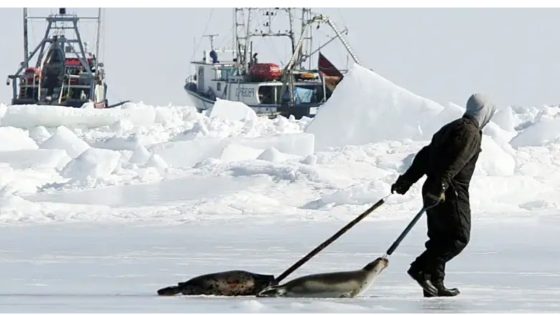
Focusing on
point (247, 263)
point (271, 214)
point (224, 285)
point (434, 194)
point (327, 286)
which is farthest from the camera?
point (271, 214)

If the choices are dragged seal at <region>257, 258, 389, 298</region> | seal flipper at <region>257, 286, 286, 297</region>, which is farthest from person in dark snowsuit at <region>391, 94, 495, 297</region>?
seal flipper at <region>257, 286, 286, 297</region>

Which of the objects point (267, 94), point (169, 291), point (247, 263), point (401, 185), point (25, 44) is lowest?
point (267, 94)

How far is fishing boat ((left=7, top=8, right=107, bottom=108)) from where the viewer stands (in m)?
52.8

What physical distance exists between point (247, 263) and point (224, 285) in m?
1.72

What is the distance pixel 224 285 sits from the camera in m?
6.62

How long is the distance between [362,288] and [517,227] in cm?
470

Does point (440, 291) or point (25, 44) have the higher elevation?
point (440, 291)

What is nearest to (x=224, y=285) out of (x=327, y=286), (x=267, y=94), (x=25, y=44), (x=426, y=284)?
(x=327, y=286)

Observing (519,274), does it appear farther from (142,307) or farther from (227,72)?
(227,72)

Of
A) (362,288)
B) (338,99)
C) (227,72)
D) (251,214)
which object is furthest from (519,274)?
(227,72)

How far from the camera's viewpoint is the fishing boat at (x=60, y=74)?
5281 cm

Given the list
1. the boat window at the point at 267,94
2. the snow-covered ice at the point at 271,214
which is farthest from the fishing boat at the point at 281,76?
the snow-covered ice at the point at 271,214

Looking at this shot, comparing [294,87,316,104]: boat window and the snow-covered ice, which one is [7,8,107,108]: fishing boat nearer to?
[294,87,316,104]: boat window

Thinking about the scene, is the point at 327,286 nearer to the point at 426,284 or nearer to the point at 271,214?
the point at 426,284
